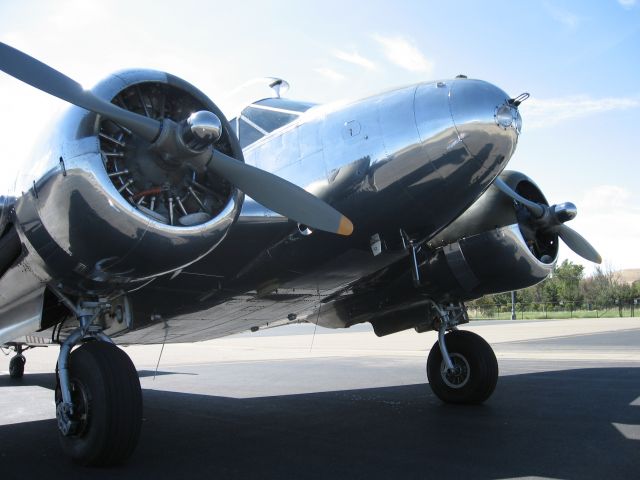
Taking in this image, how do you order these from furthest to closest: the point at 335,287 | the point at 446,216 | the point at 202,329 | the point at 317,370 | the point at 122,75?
the point at 317,370
the point at 202,329
the point at 335,287
the point at 446,216
the point at 122,75

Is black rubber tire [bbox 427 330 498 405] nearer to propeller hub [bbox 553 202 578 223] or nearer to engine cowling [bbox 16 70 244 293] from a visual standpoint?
propeller hub [bbox 553 202 578 223]

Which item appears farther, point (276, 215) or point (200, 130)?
point (276, 215)

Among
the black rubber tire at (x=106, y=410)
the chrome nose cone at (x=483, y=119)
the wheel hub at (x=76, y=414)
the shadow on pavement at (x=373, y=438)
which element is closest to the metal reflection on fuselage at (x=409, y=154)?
the chrome nose cone at (x=483, y=119)

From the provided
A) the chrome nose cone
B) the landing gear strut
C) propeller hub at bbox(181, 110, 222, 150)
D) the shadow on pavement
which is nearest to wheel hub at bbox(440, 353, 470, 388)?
the shadow on pavement

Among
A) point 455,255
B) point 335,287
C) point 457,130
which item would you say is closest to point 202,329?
point 335,287

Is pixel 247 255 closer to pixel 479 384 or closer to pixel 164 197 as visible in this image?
pixel 164 197

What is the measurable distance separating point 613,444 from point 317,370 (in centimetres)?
983

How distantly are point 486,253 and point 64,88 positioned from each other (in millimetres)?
5451

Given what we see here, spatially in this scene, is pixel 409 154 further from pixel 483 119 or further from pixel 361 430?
pixel 361 430

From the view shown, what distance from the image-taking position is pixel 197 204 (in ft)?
17.3

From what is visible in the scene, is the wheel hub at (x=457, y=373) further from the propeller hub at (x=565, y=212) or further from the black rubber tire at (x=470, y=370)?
the propeller hub at (x=565, y=212)

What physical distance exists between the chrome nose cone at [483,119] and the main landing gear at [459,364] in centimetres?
359

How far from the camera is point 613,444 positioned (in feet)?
17.5

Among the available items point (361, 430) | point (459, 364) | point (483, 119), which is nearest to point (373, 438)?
point (361, 430)
